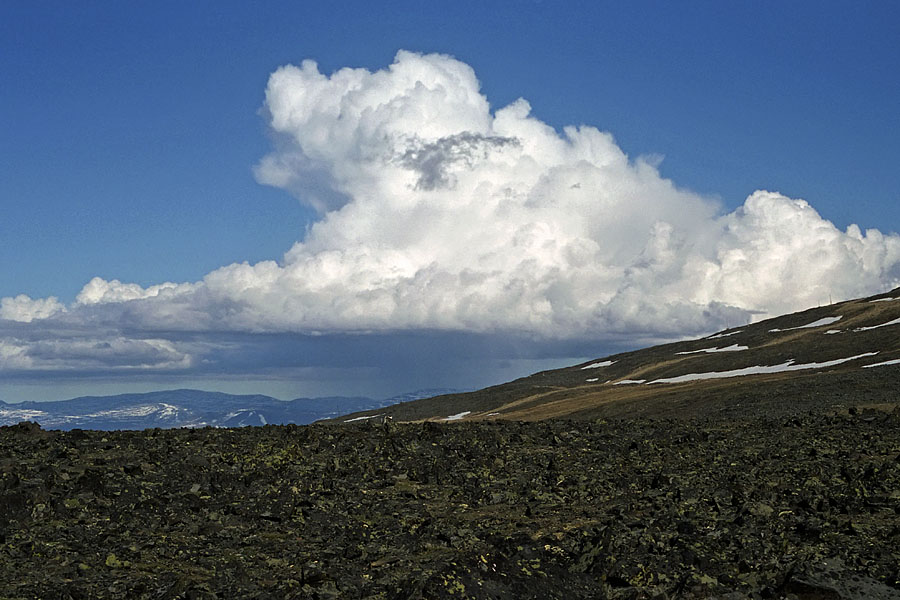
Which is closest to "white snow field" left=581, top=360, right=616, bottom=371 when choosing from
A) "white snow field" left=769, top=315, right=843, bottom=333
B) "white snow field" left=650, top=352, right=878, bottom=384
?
"white snow field" left=769, top=315, right=843, bottom=333

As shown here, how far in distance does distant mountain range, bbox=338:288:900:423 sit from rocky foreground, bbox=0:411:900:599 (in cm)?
2321

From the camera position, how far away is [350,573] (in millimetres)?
13539

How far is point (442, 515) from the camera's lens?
18.1 metres

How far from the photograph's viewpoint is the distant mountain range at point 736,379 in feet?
189

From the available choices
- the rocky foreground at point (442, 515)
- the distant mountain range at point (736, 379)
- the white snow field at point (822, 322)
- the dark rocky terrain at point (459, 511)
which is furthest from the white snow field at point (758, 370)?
the rocky foreground at point (442, 515)

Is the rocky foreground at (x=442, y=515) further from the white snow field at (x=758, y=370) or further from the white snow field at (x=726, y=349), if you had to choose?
the white snow field at (x=726, y=349)

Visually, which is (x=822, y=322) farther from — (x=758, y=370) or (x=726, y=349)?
(x=758, y=370)

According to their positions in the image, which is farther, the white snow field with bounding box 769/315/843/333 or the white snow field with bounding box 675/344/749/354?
the white snow field with bounding box 769/315/843/333

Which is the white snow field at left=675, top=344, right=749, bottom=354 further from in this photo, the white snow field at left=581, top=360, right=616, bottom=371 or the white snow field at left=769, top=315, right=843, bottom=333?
the white snow field at left=581, top=360, right=616, bottom=371

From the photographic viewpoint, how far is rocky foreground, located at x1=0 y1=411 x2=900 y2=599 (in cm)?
1340

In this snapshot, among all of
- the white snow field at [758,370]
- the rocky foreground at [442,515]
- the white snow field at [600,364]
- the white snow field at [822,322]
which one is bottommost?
the white snow field at [758,370]

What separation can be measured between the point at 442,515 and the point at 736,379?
7245 cm

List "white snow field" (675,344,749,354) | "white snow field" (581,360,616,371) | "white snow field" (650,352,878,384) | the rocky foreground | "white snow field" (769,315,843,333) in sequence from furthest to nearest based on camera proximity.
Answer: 1. "white snow field" (581,360,616,371)
2. "white snow field" (769,315,843,333)
3. "white snow field" (675,344,749,354)
4. "white snow field" (650,352,878,384)
5. the rocky foreground

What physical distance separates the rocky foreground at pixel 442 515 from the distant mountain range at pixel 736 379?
76.2 ft
